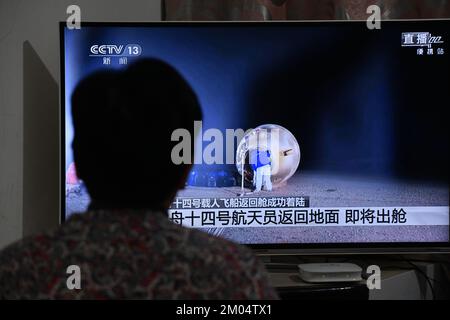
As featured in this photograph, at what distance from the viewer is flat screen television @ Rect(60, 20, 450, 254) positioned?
2275mm

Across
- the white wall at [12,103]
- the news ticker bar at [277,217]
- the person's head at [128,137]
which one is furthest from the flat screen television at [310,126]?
the person's head at [128,137]

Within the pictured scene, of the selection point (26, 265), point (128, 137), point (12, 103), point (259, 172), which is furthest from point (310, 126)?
point (26, 265)

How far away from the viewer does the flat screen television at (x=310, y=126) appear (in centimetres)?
228

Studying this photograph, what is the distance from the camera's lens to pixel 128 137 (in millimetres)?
1027

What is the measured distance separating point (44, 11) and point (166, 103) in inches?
59.0

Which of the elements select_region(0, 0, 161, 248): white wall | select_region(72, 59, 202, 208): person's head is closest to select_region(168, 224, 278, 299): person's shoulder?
select_region(72, 59, 202, 208): person's head

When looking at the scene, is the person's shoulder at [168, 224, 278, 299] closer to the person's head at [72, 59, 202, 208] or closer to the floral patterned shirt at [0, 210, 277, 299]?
the floral patterned shirt at [0, 210, 277, 299]

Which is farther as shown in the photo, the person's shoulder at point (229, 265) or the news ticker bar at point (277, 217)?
the news ticker bar at point (277, 217)

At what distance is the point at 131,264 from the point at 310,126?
142cm

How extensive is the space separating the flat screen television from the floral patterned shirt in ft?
4.17

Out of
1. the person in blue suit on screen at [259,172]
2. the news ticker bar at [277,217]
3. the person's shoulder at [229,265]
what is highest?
the person in blue suit on screen at [259,172]

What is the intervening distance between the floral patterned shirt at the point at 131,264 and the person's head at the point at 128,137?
0.19 ft

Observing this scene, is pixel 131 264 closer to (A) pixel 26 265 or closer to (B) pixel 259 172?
(A) pixel 26 265

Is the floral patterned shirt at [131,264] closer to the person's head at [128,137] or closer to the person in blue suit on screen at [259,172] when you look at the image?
the person's head at [128,137]
